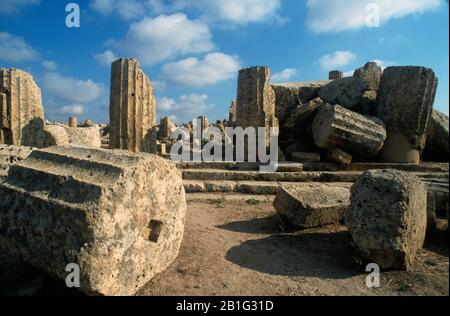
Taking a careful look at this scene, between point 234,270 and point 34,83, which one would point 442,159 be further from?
point 34,83

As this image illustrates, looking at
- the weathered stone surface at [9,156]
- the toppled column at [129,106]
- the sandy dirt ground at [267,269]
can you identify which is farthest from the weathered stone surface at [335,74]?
the weathered stone surface at [9,156]

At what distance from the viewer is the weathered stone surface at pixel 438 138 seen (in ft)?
24.1

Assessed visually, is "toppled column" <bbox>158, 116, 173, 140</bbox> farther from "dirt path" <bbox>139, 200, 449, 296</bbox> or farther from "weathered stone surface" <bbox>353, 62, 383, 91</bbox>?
"dirt path" <bbox>139, 200, 449, 296</bbox>

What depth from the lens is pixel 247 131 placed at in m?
7.49

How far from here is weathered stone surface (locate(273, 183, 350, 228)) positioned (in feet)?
12.4

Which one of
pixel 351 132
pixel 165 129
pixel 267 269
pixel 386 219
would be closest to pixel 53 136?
pixel 267 269

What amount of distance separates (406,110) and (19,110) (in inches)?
393

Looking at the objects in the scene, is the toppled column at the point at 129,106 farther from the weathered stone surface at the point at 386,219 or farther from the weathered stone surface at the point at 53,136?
the weathered stone surface at the point at 386,219

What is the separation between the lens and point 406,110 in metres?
6.87

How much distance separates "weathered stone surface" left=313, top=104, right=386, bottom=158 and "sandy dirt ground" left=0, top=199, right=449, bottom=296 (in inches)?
125

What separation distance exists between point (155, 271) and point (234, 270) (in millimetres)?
762

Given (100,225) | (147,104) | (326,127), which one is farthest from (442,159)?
(100,225)

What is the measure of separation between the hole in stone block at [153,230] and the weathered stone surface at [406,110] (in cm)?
655
